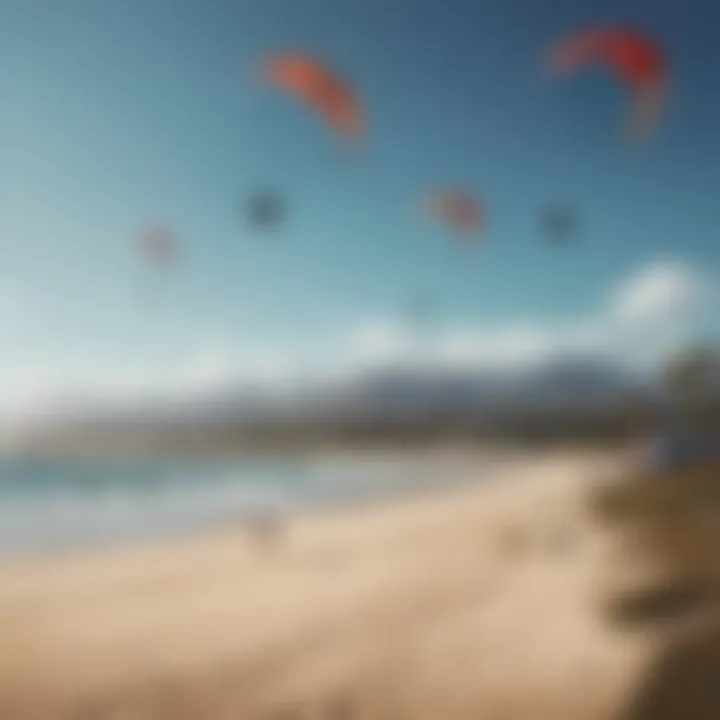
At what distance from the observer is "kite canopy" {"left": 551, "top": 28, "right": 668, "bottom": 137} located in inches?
51.5

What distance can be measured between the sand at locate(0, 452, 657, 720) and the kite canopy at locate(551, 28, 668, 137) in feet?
1.89

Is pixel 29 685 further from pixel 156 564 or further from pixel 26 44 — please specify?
pixel 26 44

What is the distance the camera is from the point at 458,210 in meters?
1.31

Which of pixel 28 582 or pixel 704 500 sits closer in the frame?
pixel 28 582

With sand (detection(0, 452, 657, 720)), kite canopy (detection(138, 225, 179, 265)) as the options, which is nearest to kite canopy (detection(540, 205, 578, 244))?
sand (detection(0, 452, 657, 720))

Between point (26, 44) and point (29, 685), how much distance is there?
91 cm

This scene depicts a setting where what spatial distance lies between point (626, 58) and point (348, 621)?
94 centimetres

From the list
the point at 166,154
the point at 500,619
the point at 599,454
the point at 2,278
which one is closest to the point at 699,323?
the point at 599,454

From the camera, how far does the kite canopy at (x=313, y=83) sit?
4.15 ft

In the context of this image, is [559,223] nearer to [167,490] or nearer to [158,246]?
[158,246]

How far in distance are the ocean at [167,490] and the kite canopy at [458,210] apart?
0.35 m

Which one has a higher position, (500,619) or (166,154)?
(166,154)

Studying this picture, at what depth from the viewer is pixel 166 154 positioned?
1268 mm

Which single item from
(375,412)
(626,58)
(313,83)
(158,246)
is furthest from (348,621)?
(626,58)
